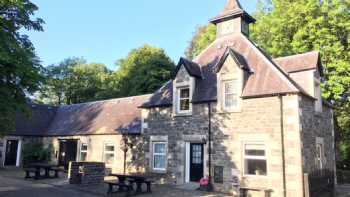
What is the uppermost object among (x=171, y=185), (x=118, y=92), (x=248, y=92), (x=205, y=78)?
(x=118, y=92)

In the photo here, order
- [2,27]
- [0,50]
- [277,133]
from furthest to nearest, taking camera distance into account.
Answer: [277,133]
[2,27]
[0,50]

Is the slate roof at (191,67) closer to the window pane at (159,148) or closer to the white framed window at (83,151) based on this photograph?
the window pane at (159,148)

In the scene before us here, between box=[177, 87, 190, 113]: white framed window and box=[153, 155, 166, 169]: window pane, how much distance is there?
3.00 m

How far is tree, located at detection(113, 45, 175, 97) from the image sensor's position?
38.2 m

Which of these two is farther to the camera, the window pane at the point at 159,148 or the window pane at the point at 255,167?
the window pane at the point at 159,148

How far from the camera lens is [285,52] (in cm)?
2433

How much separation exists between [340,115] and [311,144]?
45.4 ft

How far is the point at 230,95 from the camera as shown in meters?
15.5

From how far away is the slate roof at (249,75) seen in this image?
46.3ft

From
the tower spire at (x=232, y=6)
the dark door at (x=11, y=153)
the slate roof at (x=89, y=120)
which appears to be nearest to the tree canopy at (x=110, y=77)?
the slate roof at (x=89, y=120)

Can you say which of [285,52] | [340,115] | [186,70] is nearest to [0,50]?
[186,70]

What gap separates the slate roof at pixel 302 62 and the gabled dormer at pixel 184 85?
4722mm

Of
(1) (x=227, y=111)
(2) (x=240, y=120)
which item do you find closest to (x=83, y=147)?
(1) (x=227, y=111)

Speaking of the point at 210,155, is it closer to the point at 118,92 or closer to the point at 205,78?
the point at 205,78
